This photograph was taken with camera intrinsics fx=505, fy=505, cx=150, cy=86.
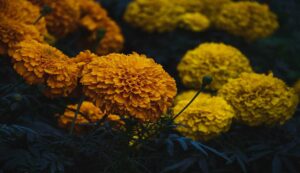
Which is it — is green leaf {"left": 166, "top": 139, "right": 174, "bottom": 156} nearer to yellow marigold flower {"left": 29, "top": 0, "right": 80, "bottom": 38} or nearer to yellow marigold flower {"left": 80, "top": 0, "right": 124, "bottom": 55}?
yellow marigold flower {"left": 29, "top": 0, "right": 80, "bottom": 38}

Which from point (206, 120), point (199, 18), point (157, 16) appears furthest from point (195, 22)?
point (206, 120)

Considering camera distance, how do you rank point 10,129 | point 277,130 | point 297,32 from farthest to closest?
point 297,32 < point 277,130 < point 10,129

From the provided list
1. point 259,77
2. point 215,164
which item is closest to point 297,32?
point 259,77

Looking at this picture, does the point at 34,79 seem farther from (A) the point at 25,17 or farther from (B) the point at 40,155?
(A) the point at 25,17

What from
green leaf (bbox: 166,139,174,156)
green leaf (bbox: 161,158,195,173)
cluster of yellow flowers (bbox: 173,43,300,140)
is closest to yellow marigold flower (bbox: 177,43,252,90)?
cluster of yellow flowers (bbox: 173,43,300,140)

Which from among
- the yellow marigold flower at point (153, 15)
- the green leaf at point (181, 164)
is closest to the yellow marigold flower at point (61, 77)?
the green leaf at point (181, 164)

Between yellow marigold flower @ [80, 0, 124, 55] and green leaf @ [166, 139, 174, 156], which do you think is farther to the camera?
yellow marigold flower @ [80, 0, 124, 55]

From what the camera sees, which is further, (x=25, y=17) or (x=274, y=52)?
(x=274, y=52)
